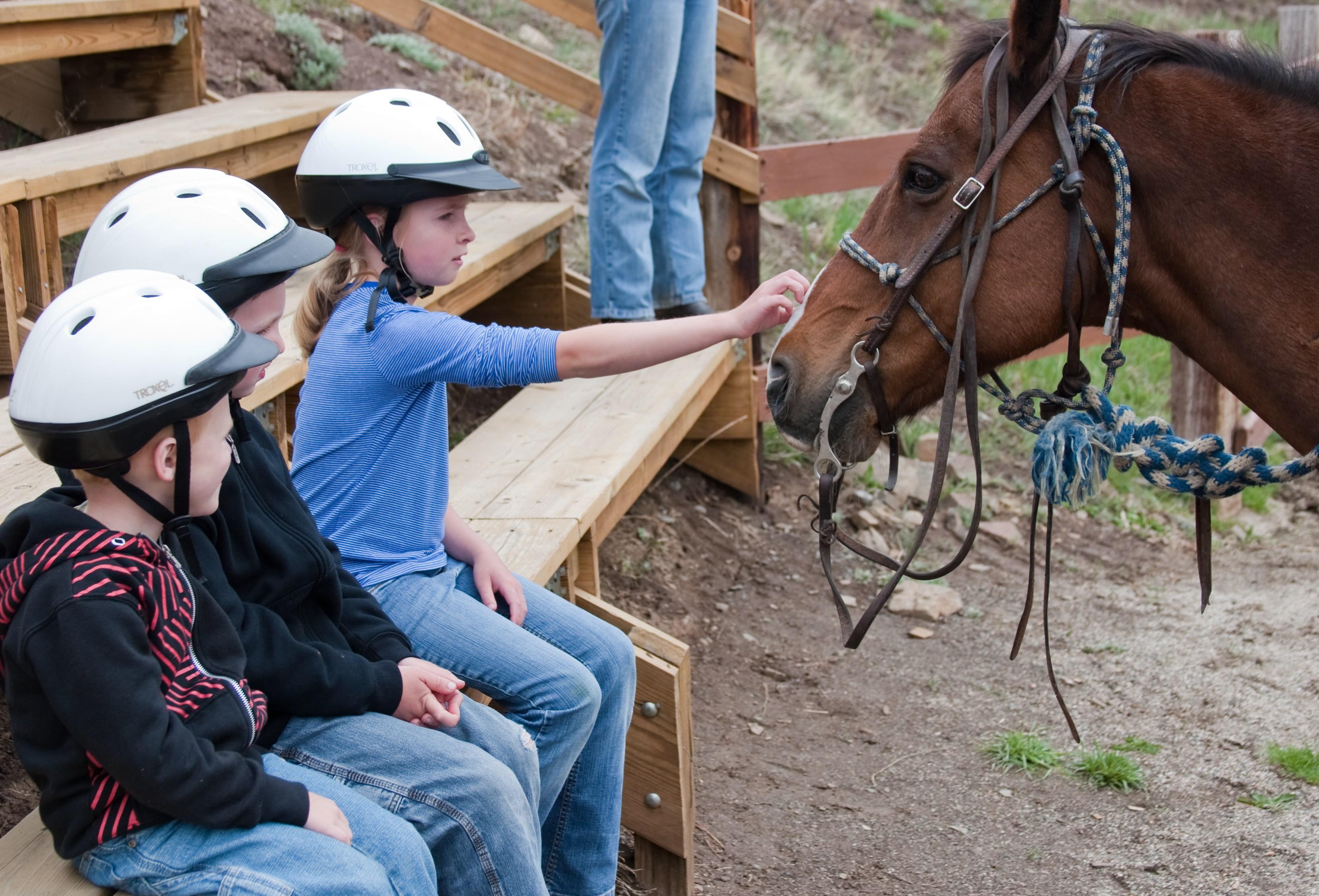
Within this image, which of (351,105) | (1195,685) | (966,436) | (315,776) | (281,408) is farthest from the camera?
(966,436)

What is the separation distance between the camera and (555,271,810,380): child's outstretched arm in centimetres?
218

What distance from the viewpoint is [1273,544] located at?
5410 millimetres

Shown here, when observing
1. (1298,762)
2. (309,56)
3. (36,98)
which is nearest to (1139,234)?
(1298,762)

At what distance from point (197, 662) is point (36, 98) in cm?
401

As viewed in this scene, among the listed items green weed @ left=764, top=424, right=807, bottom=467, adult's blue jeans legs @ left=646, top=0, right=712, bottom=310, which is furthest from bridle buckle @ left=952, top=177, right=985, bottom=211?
green weed @ left=764, top=424, right=807, bottom=467

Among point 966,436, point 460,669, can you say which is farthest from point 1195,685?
point 460,669

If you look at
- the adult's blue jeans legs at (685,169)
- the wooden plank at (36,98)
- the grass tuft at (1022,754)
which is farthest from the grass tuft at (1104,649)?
the wooden plank at (36,98)

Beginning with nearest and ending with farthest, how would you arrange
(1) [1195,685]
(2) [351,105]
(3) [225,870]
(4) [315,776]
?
1. (3) [225,870]
2. (4) [315,776]
3. (2) [351,105]
4. (1) [1195,685]

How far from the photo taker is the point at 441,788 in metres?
1.83

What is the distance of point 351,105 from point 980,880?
246 centimetres

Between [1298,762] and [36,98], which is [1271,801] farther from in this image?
[36,98]

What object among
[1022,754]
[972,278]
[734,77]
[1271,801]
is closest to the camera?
[972,278]

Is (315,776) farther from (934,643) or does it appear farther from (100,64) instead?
(100,64)

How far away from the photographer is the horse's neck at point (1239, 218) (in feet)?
6.46
